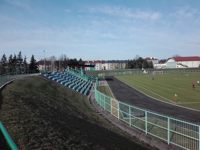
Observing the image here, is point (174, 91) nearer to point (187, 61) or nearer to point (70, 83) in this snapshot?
point (70, 83)

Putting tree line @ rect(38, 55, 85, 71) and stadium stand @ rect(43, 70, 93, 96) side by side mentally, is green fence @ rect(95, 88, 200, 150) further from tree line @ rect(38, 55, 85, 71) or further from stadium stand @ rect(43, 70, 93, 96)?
tree line @ rect(38, 55, 85, 71)

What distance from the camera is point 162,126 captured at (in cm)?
1291

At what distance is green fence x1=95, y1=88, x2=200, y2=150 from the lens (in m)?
10.9

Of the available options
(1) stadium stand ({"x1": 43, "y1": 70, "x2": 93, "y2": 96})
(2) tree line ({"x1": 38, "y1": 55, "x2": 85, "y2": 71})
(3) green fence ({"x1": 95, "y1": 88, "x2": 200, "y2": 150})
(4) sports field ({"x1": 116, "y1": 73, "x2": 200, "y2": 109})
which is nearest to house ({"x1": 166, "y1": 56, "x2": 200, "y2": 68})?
(2) tree line ({"x1": 38, "y1": 55, "x2": 85, "y2": 71})

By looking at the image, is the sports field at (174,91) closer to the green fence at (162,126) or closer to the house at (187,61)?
the green fence at (162,126)

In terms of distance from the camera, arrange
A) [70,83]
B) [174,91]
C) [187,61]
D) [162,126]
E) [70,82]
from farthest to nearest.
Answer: [187,61], [70,82], [70,83], [174,91], [162,126]


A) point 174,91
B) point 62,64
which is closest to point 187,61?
point 62,64

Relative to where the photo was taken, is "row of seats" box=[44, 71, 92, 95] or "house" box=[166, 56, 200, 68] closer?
"row of seats" box=[44, 71, 92, 95]

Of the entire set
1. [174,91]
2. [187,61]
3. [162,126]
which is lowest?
[174,91]

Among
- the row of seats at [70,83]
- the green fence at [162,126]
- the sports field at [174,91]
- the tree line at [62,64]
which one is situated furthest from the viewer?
the tree line at [62,64]

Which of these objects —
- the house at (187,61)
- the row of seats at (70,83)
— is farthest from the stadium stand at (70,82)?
the house at (187,61)

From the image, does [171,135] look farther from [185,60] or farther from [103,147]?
[185,60]

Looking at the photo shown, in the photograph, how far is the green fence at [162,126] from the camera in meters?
10.9

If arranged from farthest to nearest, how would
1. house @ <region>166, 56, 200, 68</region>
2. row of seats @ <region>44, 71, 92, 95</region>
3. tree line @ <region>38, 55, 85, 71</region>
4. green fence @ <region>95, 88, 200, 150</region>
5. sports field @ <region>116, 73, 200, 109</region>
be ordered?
house @ <region>166, 56, 200, 68</region> < tree line @ <region>38, 55, 85, 71</region> < row of seats @ <region>44, 71, 92, 95</region> < sports field @ <region>116, 73, 200, 109</region> < green fence @ <region>95, 88, 200, 150</region>
